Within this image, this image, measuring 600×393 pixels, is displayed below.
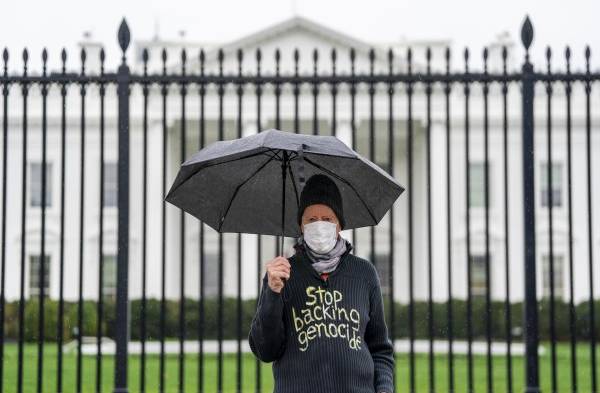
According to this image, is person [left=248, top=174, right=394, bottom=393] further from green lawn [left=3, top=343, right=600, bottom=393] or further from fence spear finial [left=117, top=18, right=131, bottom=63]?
green lawn [left=3, top=343, right=600, bottom=393]

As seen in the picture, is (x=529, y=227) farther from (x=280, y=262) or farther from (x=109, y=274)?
(x=109, y=274)

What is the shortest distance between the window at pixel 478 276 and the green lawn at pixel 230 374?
987cm

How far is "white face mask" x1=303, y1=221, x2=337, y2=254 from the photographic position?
3.54 m

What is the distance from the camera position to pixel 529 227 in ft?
21.0

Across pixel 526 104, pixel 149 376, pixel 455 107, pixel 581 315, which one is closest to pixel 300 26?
pixel 455 107

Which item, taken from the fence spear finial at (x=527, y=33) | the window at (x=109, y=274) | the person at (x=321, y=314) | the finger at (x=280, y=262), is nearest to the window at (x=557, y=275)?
the window at (x=109, y=274)

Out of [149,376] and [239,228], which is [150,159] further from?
[239,228]

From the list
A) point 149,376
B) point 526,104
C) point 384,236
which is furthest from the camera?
point 384,236

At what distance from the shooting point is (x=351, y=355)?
3508mm

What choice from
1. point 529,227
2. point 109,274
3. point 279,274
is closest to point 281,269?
point 279,274

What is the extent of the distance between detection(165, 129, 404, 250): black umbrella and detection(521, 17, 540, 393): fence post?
2434 millimetres

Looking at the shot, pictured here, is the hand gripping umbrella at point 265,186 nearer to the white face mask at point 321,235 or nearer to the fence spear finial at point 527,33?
the white face mask at point 321,235

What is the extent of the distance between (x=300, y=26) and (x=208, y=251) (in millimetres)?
7472

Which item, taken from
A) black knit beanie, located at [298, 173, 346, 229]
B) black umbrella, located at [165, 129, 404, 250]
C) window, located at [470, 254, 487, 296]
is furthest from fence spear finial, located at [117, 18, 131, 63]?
window, located at [470, 254, 487, 296]
